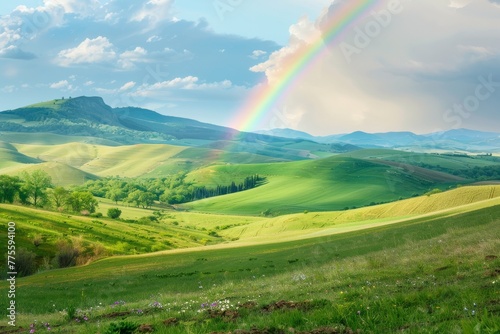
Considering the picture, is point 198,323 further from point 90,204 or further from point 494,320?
point 90,204

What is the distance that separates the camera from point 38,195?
157 metres

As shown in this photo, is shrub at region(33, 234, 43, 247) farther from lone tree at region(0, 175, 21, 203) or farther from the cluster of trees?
the cluster of trees

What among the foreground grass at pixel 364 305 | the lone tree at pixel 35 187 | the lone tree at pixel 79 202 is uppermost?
the foreground grass at pixel 364 305

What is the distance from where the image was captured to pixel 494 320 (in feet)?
28.3

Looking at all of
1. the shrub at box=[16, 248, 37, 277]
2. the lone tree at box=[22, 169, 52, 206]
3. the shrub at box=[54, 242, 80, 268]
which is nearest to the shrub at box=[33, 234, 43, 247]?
the shrub at box=[54, 242, 80, 268]

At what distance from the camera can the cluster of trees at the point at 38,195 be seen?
145 meters

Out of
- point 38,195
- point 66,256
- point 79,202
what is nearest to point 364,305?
point 66,256

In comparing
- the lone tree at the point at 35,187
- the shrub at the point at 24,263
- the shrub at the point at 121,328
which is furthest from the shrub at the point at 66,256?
the lone tree at the point at 35,187

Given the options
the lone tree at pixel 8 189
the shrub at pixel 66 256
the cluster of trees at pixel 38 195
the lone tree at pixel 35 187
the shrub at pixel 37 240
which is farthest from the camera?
the lone tree at pixel 35 187

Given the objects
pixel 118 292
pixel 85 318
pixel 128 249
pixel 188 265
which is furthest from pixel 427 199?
pixel 85 318

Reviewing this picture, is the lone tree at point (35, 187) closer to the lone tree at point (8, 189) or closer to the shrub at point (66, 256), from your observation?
the lone tree at point (8, 189)

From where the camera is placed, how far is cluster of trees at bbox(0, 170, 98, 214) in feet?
477

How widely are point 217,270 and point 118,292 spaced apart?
12077mm

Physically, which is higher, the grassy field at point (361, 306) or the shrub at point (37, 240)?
the grassy field at point (361, 306)
